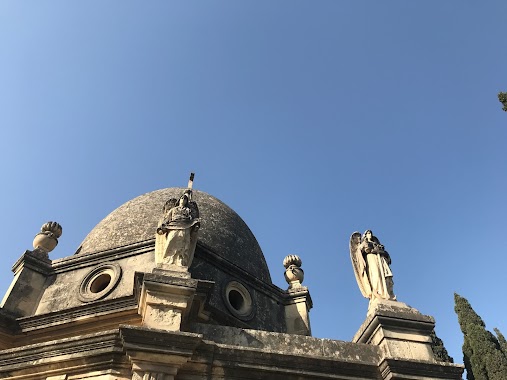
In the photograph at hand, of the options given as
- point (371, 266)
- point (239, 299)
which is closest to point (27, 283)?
point (239, 299)

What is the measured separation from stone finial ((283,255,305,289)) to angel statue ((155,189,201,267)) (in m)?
6.37

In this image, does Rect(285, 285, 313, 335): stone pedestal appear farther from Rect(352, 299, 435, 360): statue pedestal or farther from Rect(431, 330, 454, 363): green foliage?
Rect(431, 330, 454, 363): green foliage

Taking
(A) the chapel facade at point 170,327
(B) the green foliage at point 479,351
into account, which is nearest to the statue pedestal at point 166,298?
(A) the chapel facade at point 170,327

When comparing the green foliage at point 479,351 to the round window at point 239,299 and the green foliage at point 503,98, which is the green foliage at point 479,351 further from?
the round window at point 239,299

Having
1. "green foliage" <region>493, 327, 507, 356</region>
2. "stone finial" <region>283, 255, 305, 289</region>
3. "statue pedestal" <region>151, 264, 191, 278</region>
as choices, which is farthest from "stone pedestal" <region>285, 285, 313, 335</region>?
"green foliage" <region>493, 327, 507, 356</region>

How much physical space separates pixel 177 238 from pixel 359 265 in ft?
10.7

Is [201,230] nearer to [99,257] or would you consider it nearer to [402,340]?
Result: [99,257]

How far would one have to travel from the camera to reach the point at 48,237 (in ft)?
39.0

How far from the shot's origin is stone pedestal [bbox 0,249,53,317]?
33.5 feet

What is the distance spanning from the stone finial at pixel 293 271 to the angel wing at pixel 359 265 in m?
4.97

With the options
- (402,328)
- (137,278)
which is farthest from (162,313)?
(402,328)

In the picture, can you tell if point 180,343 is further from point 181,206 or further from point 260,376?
point 181,206

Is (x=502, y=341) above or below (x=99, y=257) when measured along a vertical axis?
above

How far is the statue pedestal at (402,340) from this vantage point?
6.25 meters
